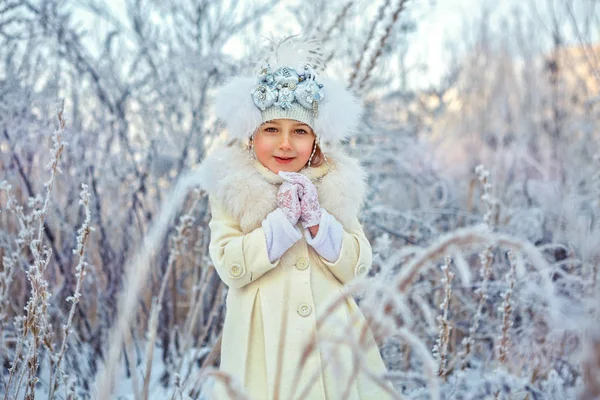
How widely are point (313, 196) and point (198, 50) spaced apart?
1.72 meters

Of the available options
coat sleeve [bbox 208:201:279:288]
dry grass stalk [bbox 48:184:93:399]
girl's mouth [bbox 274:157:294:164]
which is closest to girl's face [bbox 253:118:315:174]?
girl's mouth [bbox 274:157:294:164]

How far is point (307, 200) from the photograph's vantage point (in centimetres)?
148

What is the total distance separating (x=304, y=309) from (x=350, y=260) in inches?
7.6

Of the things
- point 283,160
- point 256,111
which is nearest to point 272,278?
point 283,160

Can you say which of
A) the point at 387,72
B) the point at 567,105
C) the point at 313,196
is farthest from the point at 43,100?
the point at 567,105

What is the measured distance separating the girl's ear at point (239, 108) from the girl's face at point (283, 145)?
0.04 metres

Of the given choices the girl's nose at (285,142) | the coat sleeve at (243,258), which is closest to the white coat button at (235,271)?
the coat sleeve at (243,258)

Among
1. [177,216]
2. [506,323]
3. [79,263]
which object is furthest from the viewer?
[177,216]

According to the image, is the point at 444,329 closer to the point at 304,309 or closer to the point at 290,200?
the point at 304,309

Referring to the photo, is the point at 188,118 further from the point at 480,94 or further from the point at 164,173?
the point at 480,94

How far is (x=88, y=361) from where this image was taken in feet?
6.95

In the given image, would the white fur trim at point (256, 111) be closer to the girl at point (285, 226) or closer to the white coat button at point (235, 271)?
the girl at point (285, 226)

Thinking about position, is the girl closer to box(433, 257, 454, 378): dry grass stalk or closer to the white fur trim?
the white fur trim

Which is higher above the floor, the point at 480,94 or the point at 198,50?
the point at 480,94
